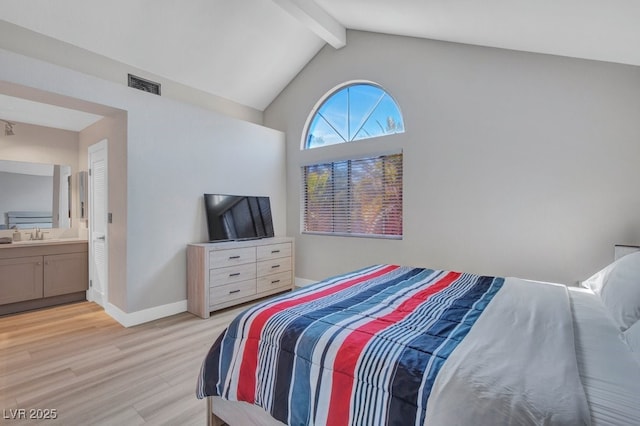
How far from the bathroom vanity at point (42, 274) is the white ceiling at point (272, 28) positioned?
239 centimetres

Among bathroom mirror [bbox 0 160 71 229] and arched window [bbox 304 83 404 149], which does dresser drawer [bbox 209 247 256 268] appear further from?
bathroom mirror [bbox 0 160 71 229]

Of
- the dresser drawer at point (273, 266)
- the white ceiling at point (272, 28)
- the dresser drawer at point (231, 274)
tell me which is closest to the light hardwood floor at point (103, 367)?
the dresser drawer at point (231, 274)

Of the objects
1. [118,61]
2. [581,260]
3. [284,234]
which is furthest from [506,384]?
[118,61]

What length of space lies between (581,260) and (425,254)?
4.35 feet

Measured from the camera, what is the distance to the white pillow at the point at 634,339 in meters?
1.10

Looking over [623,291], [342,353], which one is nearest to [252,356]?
[342,353]

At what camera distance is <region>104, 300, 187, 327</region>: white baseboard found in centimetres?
305

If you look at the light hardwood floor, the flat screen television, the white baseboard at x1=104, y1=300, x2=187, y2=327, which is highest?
the flat screen television

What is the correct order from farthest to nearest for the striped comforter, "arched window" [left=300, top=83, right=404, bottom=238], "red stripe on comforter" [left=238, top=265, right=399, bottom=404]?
1. "arched window" [left=300, top=83, right=404, bottom=238]
2. "red stripe on comforter" [left=238, top=265, right=399, bottom=404]
3. the striped comforter

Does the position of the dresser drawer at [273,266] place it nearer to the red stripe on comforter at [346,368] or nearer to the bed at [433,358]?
the bed at [433,358]

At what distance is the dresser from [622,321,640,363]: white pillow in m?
3.19

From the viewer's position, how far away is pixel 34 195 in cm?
392

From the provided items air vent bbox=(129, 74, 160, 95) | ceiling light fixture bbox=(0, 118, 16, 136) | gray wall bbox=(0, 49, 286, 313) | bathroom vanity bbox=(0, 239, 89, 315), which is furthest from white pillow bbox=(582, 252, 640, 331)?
ceiling light fixture bbox=(0, 118, 16, 136)

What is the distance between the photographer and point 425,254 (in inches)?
132
